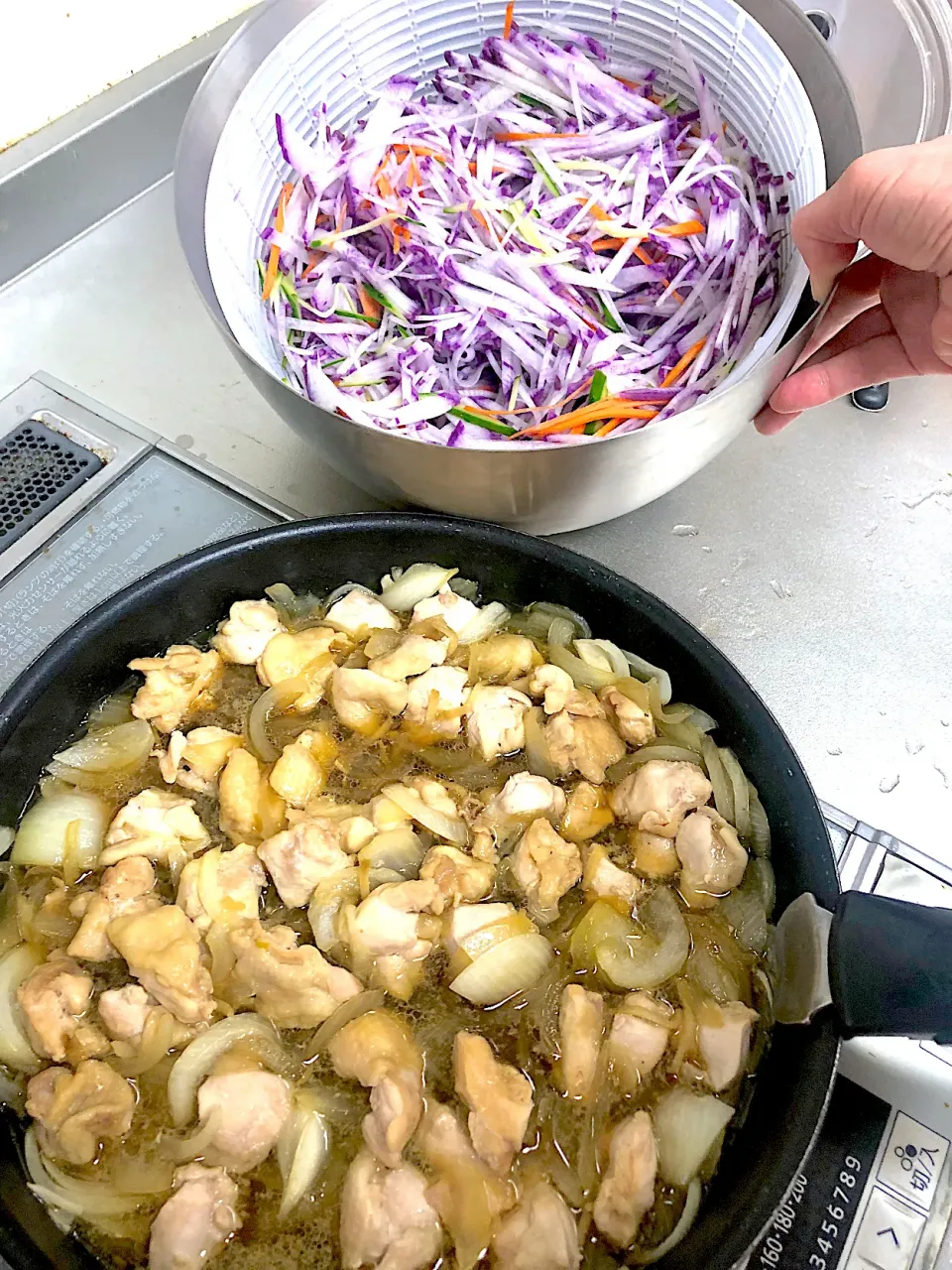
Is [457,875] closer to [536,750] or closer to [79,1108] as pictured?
[536,750]

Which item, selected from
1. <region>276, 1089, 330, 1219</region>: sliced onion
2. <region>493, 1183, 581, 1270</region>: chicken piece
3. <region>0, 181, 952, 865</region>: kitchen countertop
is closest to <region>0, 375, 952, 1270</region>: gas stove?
<region>0, 181, 952, 865</region>: kitchen countertop

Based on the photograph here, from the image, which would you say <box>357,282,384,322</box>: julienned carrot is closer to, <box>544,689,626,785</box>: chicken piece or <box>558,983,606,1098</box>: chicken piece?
<box>544,689,626,785</box>: chicken piece

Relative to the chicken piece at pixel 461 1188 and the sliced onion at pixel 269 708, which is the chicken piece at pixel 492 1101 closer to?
the chicken piece at pixel 461 1188

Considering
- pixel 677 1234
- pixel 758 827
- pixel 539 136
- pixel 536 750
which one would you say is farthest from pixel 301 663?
pixel 539 136

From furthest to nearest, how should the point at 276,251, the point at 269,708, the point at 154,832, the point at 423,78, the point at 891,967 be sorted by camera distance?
1. the point at 423,78
2. the point at 276,251
3. the point at 269,708
4. the point at 154,832
5. the point at 891,967

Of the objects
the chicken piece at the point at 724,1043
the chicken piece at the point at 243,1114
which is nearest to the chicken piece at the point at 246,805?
the chicken piece at the point at 243,1114
